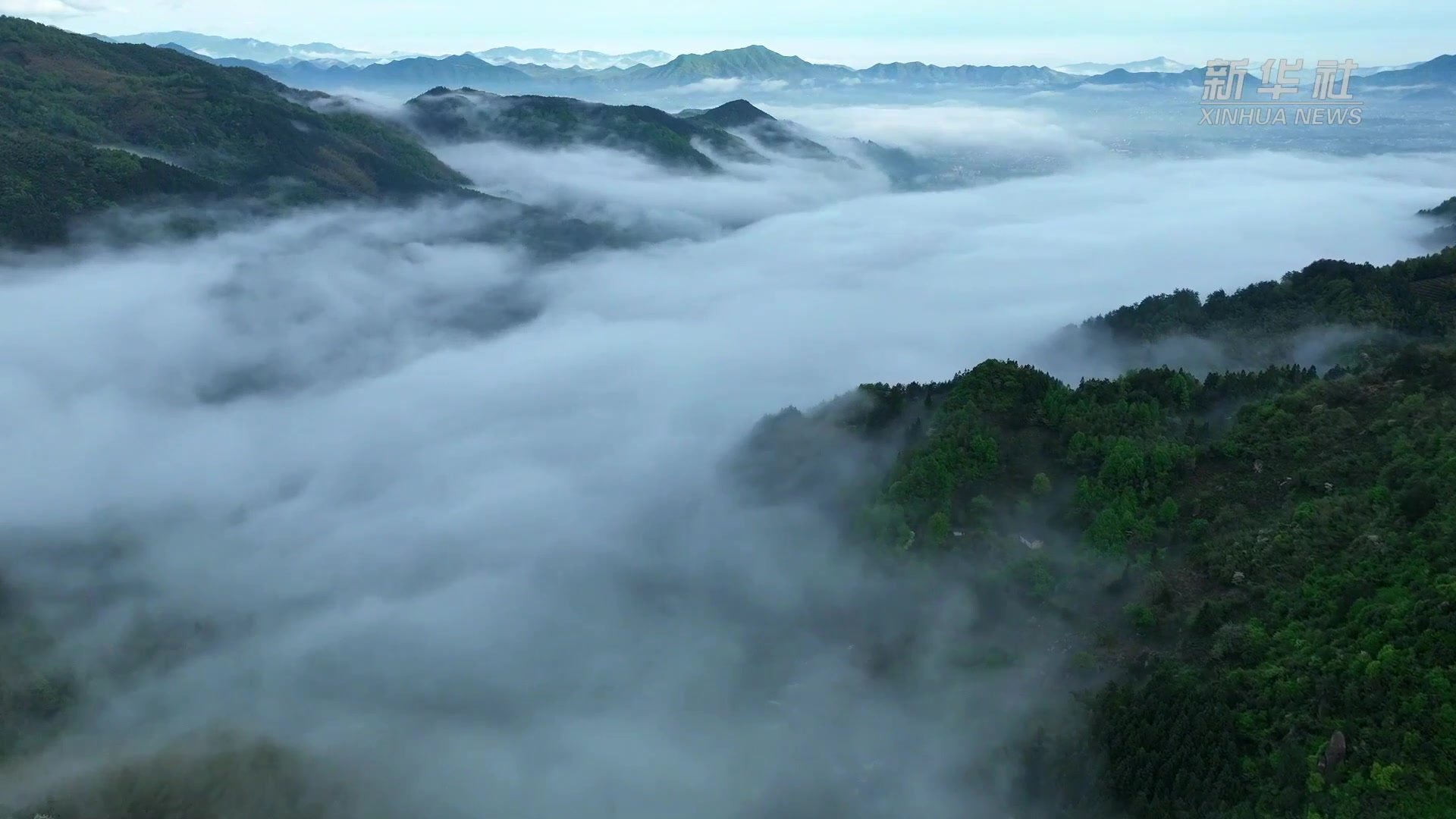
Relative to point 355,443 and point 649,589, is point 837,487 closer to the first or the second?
point 649,589

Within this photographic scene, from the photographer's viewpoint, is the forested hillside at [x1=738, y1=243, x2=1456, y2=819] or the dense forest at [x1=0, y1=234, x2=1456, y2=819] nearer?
the forested hillside at [x1=738, y1=243, x2=1456, y2=819]

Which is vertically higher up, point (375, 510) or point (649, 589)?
point (649, 589)

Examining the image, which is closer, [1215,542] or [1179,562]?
[1215,542]

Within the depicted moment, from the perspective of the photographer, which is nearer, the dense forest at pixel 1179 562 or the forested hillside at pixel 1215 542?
the forested hillside at pixel 1215 542

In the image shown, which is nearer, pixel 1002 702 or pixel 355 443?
pixel 1002 702

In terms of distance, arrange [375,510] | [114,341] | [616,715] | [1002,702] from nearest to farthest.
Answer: [1002,702] → [616,715] → [375,510] → [114,341]

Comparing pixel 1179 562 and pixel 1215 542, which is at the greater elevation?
pixel 1215 542

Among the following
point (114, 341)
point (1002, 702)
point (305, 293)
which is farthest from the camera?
point (305, 293)

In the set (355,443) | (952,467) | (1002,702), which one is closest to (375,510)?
(355,443)
